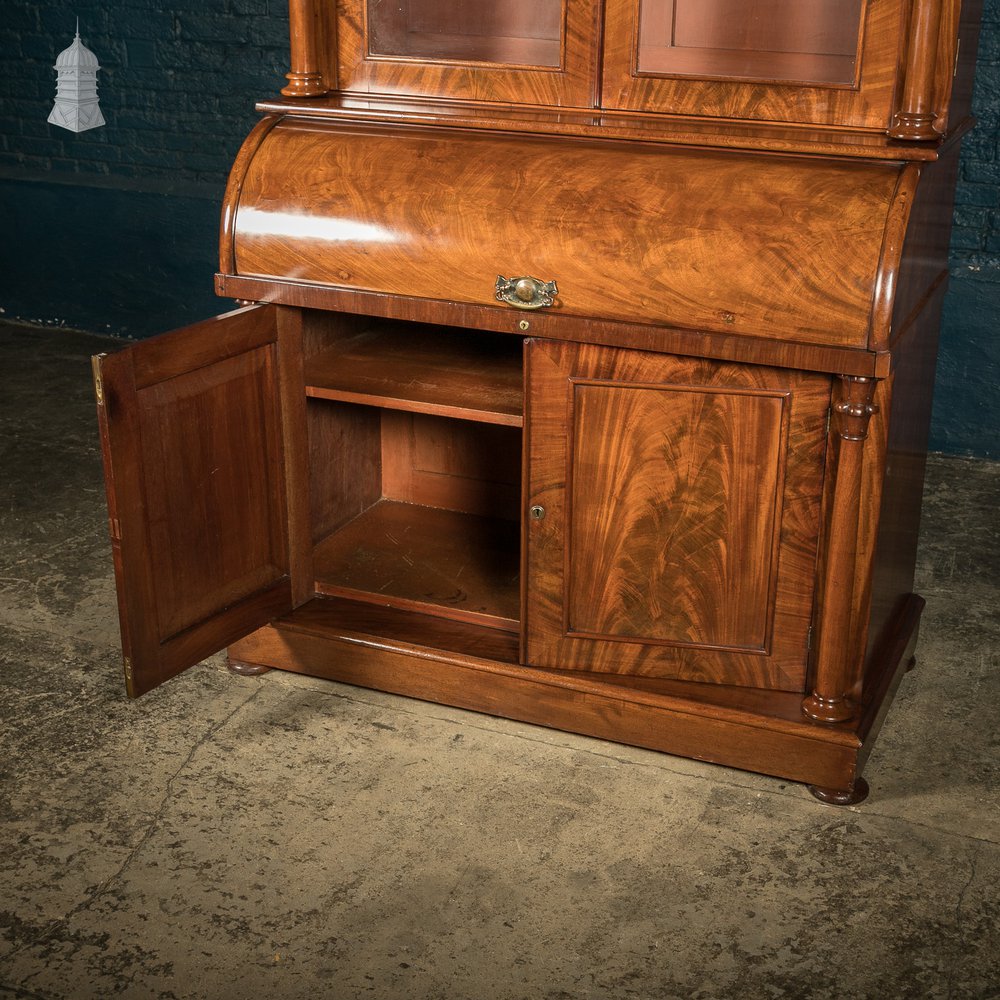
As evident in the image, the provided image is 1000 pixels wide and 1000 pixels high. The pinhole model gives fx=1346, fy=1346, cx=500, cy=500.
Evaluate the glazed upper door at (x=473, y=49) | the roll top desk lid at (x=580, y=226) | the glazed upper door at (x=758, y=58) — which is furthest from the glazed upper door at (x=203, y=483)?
the glazed upper door at (x=758, y=58)

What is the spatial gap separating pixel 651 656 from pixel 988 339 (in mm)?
2366

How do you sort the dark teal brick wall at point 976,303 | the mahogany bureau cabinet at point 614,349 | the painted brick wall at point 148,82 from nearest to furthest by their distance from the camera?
the mahogany bureau cabinet at point 614,349 → the dark teal brick wall at point 976,303 → the painted brick wall at point 148,82

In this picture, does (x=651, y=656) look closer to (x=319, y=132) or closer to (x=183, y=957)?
(x=183, y=957)

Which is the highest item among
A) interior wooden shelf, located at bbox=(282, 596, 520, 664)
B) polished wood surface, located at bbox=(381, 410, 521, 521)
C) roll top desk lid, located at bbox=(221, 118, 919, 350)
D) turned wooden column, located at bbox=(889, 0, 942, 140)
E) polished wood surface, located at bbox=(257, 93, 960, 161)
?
turned wooden column, located at bbox=(889, 0, 942, 140)

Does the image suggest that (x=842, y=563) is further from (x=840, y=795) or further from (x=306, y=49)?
(x=306, y=49)

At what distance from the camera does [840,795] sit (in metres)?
2.77

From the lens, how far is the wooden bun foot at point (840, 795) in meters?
2.77

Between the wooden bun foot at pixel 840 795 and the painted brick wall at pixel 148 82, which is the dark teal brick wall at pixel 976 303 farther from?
the painted brick wall at pixel 148 82

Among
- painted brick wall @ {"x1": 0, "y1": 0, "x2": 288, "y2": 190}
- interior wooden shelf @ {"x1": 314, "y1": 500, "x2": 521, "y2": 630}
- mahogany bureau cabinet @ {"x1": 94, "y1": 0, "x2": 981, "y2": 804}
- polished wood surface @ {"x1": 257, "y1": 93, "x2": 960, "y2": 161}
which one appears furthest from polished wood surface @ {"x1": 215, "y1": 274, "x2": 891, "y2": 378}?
painted brick wall @ {"x1": 0, "y1": 0, "x2": 288, "y2": 190}

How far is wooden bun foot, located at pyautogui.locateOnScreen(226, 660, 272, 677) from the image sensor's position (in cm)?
326

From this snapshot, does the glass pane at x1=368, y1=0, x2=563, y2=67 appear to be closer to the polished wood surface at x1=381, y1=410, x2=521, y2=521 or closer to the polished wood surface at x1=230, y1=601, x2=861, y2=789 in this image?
the polished wood surface at x1=381, y1=410, x2=521, y2=521

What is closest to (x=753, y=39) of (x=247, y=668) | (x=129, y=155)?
(x=247, y=668)

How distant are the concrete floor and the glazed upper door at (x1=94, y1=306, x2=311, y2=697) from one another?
311 millimetres

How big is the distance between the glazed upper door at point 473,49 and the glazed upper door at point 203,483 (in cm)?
58
